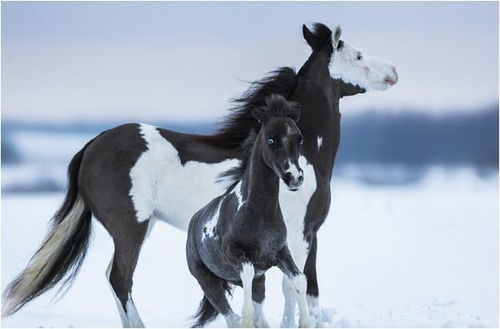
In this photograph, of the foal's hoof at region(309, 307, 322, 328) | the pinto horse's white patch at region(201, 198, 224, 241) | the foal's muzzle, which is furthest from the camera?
the foal's hoof at region(309, 307, 322, 328)

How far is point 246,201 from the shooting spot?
13.2ft

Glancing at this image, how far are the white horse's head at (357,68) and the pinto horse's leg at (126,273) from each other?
6.33 ft

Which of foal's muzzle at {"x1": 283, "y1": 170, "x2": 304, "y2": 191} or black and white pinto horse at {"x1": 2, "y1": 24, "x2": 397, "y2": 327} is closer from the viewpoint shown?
foal's muzzle at {"x1": 283, "y1": 170, "x2": 304, "y2": 191}

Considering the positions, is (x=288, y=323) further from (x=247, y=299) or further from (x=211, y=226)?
(x=247, y=299)

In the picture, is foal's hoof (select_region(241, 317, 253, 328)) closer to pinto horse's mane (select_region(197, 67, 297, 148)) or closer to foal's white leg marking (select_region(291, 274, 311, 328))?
foal's white leg marking (select_region(291, 274, 311, 328))

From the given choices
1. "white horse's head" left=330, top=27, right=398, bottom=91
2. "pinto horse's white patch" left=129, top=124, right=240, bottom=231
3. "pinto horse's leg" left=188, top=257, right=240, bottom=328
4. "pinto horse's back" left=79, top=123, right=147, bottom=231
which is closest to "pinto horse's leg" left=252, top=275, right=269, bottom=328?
"pinto horse's leg" left=188, top=257, right=240, bottom=328

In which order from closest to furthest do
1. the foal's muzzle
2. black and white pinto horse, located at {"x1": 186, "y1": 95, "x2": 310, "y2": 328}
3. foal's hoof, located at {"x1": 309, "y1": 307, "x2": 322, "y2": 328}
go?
the foal's muzzle
black and white pinto horse, located at {"x1": 186, "y1": 95, "x2": 310, "y2": 328}
foal's hoof, located at {"x1": 309, "y1": 307, "x2": 322, "y2": 328}

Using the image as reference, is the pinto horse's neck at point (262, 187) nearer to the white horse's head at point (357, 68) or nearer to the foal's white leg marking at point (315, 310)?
the foal's white leg marking at point (315, 310)

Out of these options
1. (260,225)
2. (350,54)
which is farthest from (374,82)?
(260,225)

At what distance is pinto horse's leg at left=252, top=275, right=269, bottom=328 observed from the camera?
14.7 ft

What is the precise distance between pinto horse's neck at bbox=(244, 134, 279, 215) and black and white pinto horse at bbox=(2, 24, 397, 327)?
1.31 metres

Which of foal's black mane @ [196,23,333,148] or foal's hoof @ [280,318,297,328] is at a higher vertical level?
foal's black mane @ [196,23,333,148]

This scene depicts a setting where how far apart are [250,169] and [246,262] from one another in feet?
1.84

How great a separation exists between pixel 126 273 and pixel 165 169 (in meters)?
0.88
